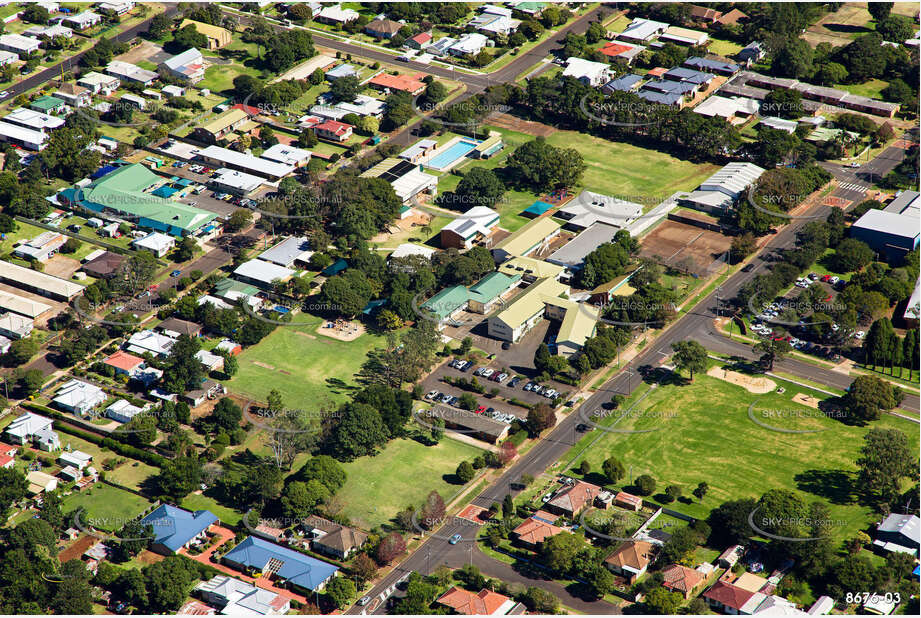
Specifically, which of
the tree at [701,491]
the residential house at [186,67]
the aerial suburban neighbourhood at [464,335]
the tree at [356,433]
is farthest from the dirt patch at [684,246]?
the residential house at [186,67]

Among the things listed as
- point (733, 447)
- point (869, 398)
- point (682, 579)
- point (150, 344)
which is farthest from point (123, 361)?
point (869, 398)

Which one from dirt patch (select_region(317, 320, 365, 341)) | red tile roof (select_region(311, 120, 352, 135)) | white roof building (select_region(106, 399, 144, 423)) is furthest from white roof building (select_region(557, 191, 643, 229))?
white roof building (select_region(106, 399, 144, 423))

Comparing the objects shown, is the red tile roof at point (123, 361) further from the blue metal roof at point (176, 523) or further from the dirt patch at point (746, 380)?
the dirt patch at point (746, 380)

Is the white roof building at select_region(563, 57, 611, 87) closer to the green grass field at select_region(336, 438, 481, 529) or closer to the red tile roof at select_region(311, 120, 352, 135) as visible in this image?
the red tile roof at select_region(311, 120, 352, 135)

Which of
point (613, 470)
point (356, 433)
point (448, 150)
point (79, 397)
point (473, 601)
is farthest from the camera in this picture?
point (448, 150)

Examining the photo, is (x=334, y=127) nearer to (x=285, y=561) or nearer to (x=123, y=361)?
(x=123, y=361)

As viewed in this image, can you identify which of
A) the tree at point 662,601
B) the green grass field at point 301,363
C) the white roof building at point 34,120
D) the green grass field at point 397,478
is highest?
the white roof building at point 34,120
